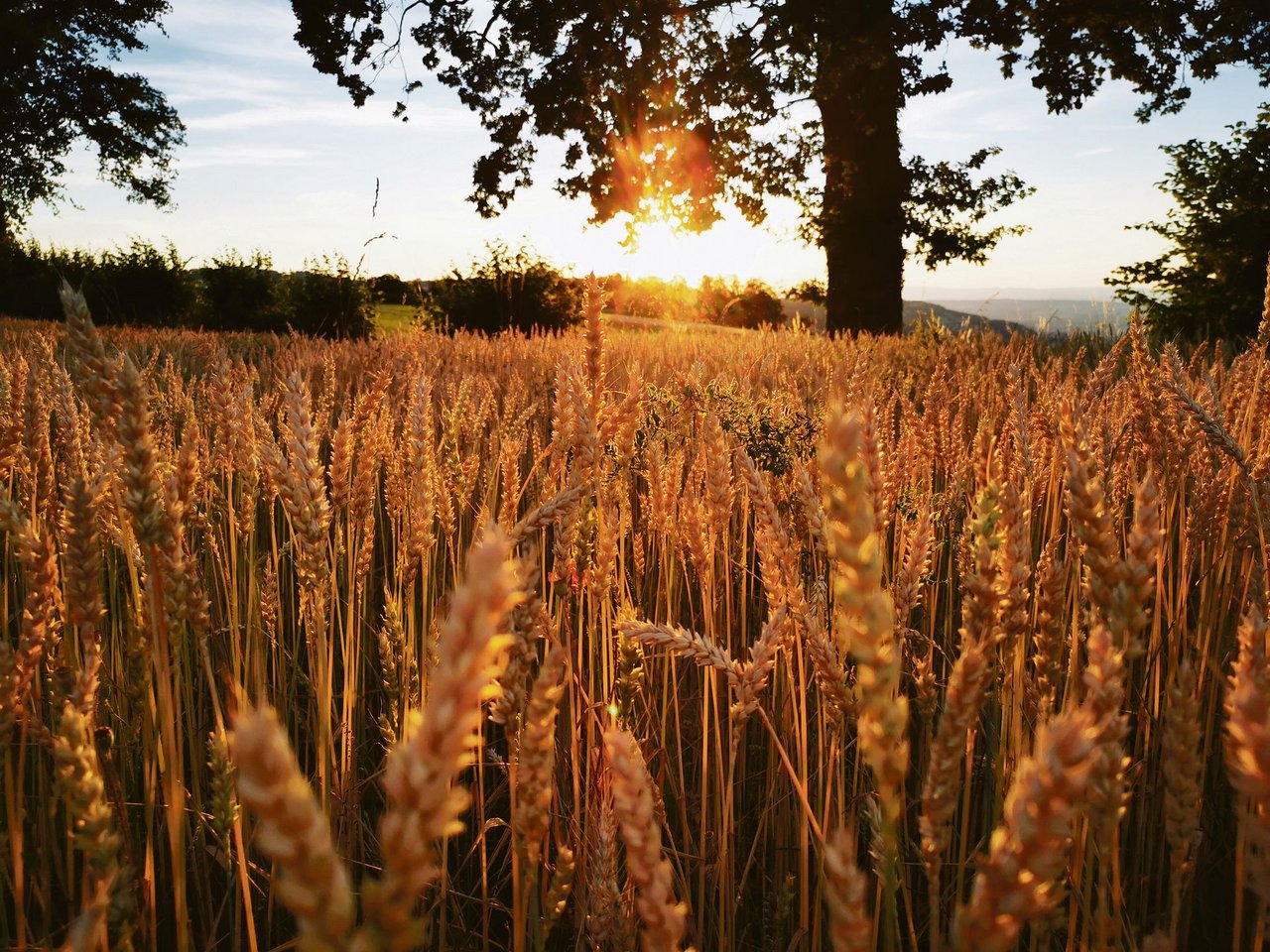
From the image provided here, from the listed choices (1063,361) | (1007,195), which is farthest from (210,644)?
(1007,195)

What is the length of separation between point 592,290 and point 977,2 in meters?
12.8

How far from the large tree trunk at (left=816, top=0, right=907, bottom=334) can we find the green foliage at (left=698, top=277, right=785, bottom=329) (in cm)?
1955

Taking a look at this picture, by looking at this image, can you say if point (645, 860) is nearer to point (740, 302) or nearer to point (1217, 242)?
point (1217, 242)

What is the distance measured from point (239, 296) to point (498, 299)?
7921 mm

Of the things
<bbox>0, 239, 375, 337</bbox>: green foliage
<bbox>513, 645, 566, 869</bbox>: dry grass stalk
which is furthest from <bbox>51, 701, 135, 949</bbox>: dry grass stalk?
<bbox>0, 239, 375, 337</bbox>: green foliage

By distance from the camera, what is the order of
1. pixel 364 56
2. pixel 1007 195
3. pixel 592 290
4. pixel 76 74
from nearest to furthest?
pixel 592 290 → pixel 364 56 → pixel 1007 195 → pixel 76 74

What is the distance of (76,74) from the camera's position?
23.3 metres

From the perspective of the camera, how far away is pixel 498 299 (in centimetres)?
1686

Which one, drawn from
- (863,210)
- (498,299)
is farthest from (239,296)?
(863,210)

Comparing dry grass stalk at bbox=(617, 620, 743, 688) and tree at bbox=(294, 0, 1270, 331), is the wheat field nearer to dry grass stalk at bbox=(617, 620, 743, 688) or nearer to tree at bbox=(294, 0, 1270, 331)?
dry grass stalk at bbox=(617, 620, 743, 688)

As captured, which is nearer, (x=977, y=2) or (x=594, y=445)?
(x=594, y=445)

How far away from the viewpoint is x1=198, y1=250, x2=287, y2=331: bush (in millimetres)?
20797

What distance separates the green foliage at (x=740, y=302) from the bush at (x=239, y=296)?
16731 mm

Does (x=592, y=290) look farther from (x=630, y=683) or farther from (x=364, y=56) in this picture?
(x=364, y=56)
